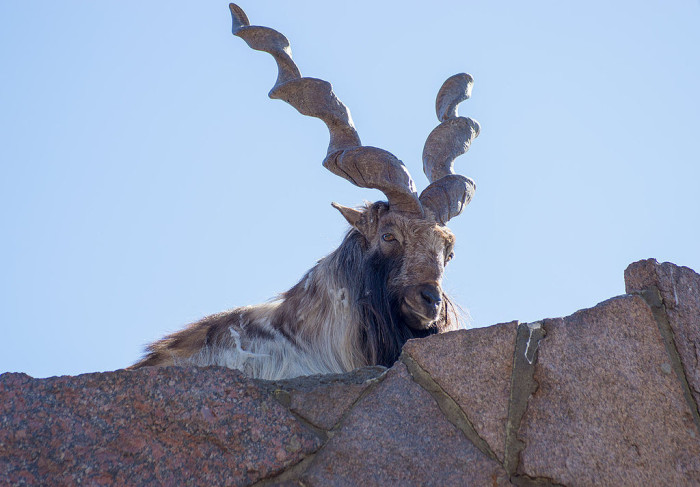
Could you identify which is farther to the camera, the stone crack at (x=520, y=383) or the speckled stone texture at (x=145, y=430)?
the stone crack at (x=520, y=383)

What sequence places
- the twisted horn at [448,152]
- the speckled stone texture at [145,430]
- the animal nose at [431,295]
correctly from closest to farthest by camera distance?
the speckled stone texture at [145,430] → the animal nose at [431,295] → the twisted horn at [448,152]

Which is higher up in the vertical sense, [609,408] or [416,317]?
[416,317]

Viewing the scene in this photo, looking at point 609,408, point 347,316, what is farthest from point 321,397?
point 347,316

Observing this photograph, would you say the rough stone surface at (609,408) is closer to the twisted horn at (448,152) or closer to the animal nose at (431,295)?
the animal nose at (431,295)

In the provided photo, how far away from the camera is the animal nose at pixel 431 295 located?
20.2 feet

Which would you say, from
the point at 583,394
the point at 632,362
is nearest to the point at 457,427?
the point at 583,394

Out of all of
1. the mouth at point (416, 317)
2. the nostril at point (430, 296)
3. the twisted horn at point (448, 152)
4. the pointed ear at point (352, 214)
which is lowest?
the mouth at point (416, 317)

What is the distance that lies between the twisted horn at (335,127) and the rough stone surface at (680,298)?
8.92 ft

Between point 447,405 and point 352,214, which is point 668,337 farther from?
point 352,214

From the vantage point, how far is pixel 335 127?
699cm

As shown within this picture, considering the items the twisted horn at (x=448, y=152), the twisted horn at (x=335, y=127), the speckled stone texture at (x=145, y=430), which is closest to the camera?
the speckled stone texture at (x=145, y=430)

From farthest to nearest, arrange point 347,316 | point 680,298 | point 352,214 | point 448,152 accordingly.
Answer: point 448,152 → point 352,214 → point 347,316 → point 680,298

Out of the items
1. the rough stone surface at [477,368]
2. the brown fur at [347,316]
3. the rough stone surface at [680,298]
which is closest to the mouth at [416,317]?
the brown fur at [347,316]

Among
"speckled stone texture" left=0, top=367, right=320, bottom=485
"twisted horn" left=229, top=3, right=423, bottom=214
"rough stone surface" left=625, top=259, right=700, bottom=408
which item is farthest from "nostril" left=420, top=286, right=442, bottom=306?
"speckled stone texture" left=0, top=367, right=320, bottom=485
